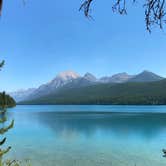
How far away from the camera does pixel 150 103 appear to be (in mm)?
198625

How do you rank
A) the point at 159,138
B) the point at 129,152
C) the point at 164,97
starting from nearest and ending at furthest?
1. the point at 129,152
2. the point at 159,138
3. the point at 164,97

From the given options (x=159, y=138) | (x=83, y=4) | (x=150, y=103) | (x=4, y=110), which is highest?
(x=83, y=4)

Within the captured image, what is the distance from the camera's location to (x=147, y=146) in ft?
111

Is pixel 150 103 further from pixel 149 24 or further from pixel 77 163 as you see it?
pixel 149 24

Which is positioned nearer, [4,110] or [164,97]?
[4,110]

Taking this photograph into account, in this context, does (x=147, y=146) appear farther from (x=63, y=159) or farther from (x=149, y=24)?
(x=149, y=24)

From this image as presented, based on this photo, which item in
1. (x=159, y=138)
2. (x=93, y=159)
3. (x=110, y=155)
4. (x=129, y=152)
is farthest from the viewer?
(x=159, y=138)

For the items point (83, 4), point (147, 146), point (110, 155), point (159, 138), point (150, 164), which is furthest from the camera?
point (159, 138)

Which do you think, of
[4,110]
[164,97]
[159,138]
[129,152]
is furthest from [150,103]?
[4,110]

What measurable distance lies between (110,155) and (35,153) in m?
7.74

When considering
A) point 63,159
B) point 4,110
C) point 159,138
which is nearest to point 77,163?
point 63,159

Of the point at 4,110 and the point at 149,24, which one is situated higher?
the point at 149,24

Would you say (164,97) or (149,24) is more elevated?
(149,24)

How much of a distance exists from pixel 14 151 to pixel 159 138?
2291 centimetres
